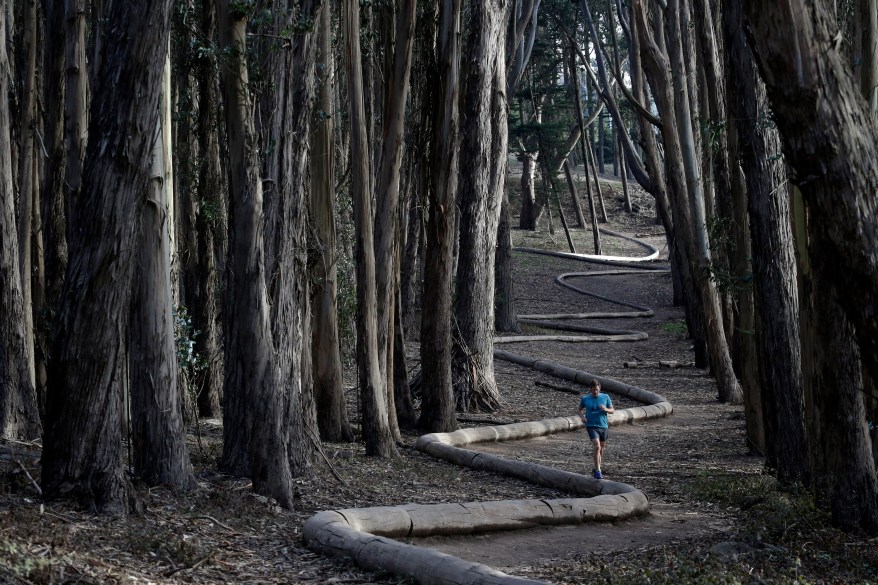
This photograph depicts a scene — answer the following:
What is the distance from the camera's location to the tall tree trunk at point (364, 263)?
1137 centimetres

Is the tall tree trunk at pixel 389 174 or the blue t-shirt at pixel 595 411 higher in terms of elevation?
the tall tree trunk at pixel 389 174

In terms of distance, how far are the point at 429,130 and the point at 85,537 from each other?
8291 mm

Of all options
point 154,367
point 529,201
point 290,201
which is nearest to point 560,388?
point 290,201

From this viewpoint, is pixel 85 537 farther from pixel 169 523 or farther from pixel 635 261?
pixel 635 261

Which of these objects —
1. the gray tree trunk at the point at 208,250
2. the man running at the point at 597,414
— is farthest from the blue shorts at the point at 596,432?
the gray tree trunk at the point at 208,250

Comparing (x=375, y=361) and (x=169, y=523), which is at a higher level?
(x=375, y=361)

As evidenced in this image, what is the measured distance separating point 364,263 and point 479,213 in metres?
4.64

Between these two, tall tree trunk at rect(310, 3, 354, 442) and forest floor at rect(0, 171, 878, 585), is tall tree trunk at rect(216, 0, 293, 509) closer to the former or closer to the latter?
forest floor at rect(0, 171, 878, 585)

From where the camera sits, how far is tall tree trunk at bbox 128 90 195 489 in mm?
8164

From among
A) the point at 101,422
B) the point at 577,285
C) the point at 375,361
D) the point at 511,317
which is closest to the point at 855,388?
the point at 375,361

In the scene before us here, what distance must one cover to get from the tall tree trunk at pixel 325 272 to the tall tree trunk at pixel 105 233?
4.96 meters

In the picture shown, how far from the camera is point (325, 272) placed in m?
12.1

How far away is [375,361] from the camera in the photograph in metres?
11.5

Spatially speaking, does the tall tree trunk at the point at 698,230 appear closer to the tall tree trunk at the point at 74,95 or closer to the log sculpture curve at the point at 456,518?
the log sculpture curve at the point at 456,518
